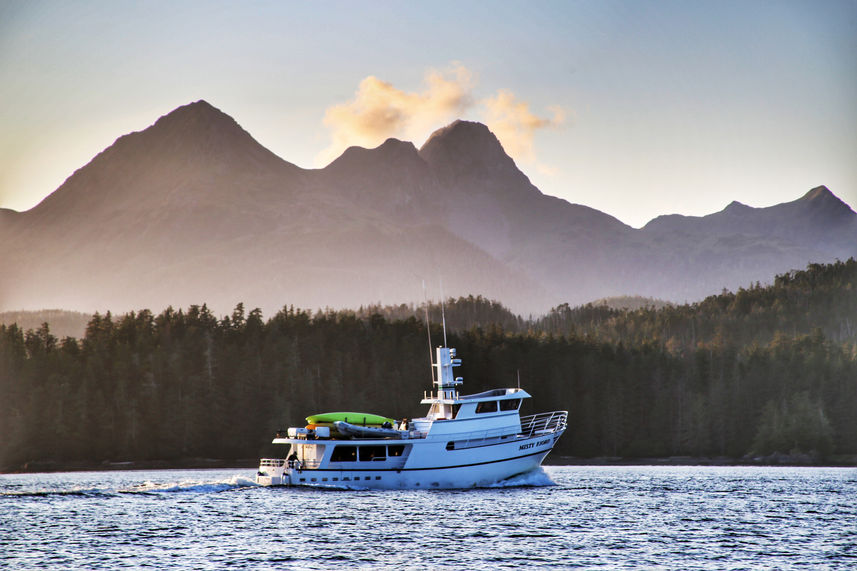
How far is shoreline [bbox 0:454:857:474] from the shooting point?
131m

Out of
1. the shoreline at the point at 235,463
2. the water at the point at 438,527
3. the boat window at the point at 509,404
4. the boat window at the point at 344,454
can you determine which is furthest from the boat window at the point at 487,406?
the shoreline at the point at 235,463

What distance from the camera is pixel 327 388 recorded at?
14750 centimetres

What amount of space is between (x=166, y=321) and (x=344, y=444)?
3460 inches

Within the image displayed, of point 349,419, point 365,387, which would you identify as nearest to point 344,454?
point 349,419

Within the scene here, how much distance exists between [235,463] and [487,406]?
63.4 meters

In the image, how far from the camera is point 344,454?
80812mm

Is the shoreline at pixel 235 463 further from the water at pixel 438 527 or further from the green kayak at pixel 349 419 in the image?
the green kayak at pixel 349 419

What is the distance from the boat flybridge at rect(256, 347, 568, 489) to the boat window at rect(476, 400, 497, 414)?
0.08 metres

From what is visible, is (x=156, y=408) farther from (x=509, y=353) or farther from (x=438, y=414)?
(x=438, y=414)

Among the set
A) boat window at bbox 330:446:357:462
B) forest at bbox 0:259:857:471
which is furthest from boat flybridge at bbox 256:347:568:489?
forest at bbox 0:259:857:471

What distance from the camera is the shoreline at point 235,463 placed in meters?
131

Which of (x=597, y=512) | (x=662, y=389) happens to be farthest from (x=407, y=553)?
(x=662, y=389)

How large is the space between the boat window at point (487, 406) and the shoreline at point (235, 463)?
5234 cm

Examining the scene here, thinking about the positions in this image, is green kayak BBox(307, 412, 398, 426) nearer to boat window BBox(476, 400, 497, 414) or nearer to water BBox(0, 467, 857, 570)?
water BBox(0, 467, 857, 570)
